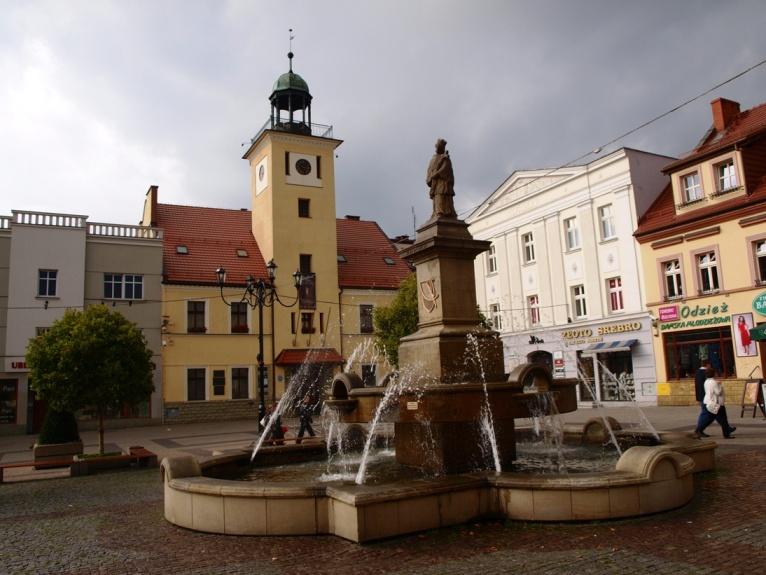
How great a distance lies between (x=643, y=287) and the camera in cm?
2997

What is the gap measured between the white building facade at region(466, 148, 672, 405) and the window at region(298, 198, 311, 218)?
1122cm

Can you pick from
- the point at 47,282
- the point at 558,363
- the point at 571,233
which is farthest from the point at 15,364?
the point at 571,233

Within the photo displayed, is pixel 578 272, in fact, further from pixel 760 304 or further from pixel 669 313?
pixel 760 304

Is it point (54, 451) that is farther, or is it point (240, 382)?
point (240, 382)

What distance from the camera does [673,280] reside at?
94.2ft

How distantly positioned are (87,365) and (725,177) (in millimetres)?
25565

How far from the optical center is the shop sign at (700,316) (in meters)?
26.1

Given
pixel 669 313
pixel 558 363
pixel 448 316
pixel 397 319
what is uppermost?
pixel 397 319

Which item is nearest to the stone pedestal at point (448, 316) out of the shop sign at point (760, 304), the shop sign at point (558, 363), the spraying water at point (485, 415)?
the spraying water at point (485, 415)

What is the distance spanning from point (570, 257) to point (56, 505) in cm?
2868

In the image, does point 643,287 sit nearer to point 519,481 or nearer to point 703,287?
point 703,287

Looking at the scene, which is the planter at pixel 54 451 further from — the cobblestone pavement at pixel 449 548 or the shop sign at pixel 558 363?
the shop sign at pixel 558 363

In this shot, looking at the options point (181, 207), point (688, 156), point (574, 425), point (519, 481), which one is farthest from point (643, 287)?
point (181, 207)

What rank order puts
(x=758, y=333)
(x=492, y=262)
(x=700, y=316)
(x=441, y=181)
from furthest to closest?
(x=492, y=262) → (x=700, y=316) → (x=758, y=333) → (x=441, y=181)
